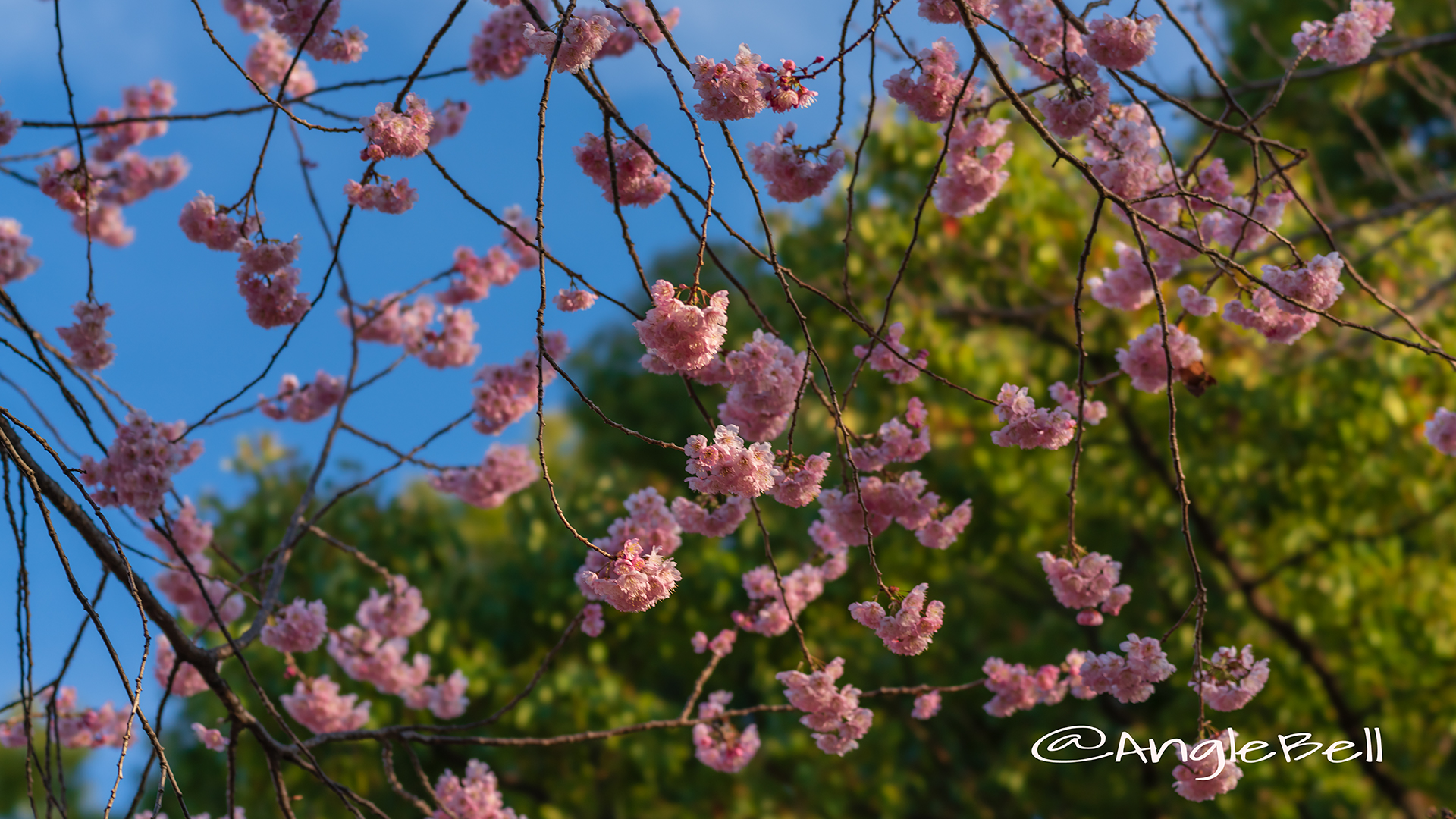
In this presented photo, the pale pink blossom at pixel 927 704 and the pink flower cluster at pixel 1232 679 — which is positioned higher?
the pale pink blossom at pixel 927 704

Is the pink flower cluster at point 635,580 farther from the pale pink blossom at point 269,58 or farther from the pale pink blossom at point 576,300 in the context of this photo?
the pale pink blossom at point 269,58

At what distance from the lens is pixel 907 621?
204 centimetres

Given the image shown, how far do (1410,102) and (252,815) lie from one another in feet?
52.8

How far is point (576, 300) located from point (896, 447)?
85 cm

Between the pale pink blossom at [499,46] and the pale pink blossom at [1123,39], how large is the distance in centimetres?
A: 152

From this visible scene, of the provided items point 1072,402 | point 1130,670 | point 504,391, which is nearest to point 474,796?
point 504,391

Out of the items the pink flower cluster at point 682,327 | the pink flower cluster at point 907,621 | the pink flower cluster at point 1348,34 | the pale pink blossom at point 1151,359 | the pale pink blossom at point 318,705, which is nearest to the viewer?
the pink flower cluster at point 682,327

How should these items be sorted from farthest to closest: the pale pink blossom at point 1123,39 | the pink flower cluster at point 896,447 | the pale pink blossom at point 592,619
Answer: the pale pink blossom at point 592,619
the pink flower cluster at point 896,447
the pale pink blossom at point 1123,39

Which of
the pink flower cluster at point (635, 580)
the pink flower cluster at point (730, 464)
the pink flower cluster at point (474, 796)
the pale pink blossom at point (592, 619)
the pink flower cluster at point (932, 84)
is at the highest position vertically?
the pink flower cluster at point (932, 84)

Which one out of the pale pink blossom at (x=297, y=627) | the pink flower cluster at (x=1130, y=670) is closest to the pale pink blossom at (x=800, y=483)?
the pink flower cluster at (x=1130, y=670)

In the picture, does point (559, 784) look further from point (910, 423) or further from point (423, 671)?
point (910, 423)

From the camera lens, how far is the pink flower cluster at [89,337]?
9.55 ft

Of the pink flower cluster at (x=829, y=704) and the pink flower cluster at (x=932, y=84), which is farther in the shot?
the pink flower cluster at (x=829, y=704)

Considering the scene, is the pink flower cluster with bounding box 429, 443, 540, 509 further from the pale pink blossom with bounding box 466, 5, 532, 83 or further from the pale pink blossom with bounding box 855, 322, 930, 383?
the pale pink blossom with bounding box 855, 322, 930, 383
